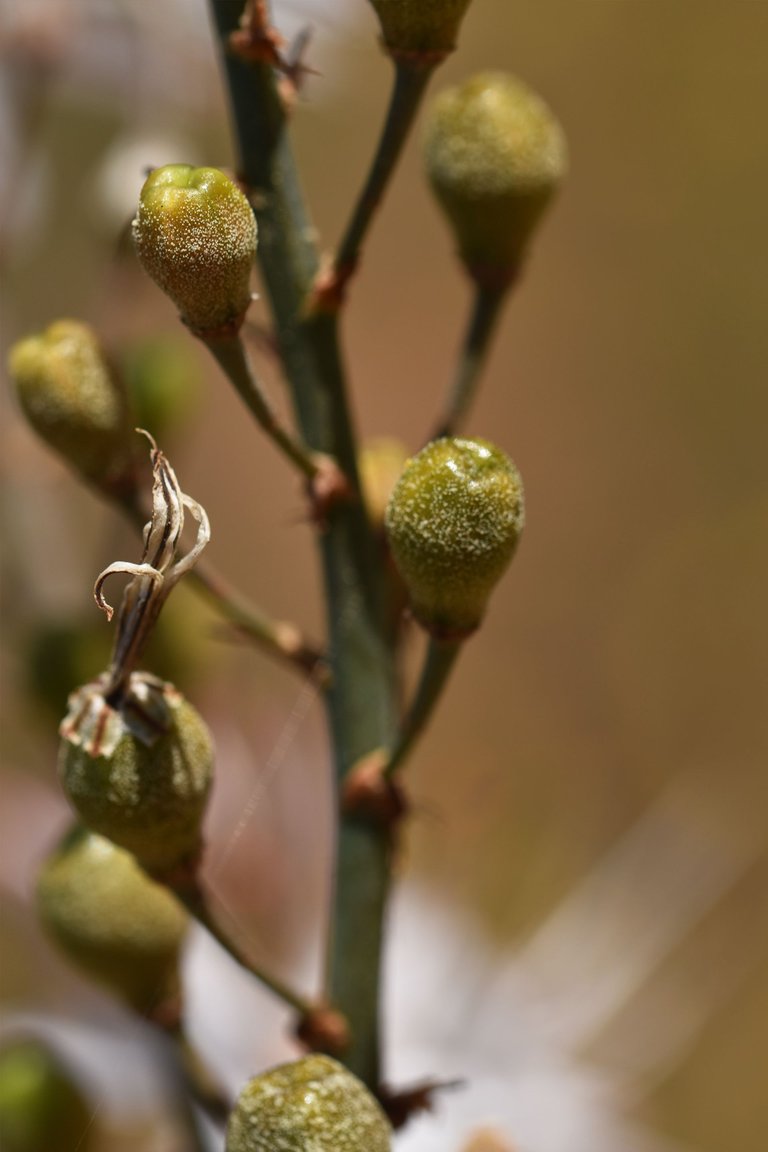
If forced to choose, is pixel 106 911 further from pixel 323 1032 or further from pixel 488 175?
pixel 488 175

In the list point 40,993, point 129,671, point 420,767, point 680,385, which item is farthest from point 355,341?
point 129,671

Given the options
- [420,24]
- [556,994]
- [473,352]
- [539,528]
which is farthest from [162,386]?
[539,528]

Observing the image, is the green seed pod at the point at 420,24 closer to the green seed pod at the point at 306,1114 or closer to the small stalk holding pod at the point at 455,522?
the small stalk holding pod at the point at 455,522

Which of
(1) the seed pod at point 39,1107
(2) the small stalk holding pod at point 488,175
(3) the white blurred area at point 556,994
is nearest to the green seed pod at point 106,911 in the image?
(1) the seed pod at point 39,1107

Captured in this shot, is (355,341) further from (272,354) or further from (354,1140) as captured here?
(354,1140)

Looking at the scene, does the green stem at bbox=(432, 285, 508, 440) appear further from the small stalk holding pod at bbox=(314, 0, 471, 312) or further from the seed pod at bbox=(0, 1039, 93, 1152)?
the seed pod at bbox=(0, 1039, 93, 1152)

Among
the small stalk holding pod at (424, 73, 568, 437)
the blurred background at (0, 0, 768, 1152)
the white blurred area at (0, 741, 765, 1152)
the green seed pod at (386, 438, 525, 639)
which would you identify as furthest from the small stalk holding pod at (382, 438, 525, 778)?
the white blurred area at (0, 741, 765, 1152)

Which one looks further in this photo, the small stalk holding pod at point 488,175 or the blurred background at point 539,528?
the blurred background at point 539,528
